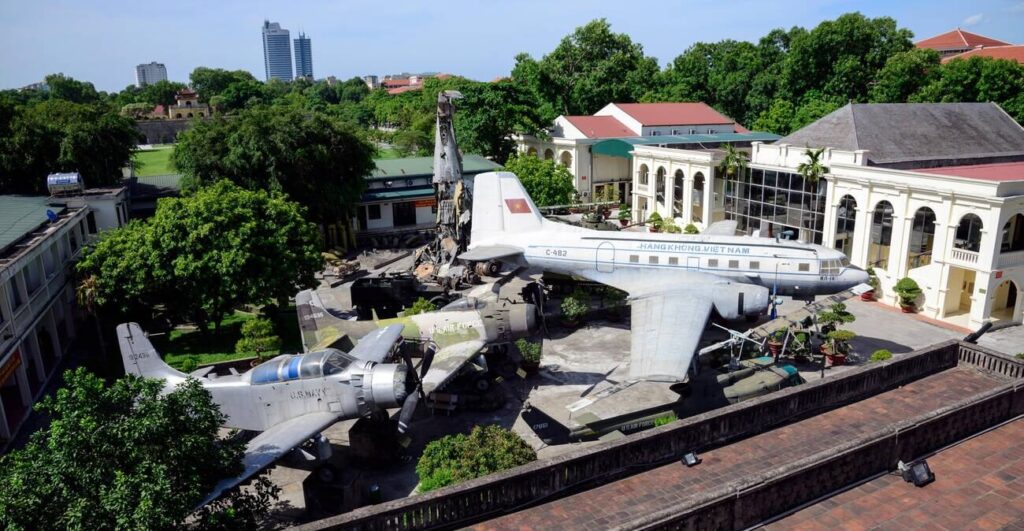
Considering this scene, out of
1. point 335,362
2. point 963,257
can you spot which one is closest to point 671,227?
point 963,257

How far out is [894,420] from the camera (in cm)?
1480

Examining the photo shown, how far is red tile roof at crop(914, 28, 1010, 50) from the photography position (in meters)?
118

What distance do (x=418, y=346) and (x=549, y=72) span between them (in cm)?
6943

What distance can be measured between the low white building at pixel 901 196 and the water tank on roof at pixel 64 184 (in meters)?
39.2

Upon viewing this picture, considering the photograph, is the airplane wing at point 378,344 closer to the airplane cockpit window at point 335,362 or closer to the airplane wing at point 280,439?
the airplane cockpit window at point 335,362

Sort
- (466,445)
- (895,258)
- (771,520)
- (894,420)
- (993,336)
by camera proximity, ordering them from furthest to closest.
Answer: (895,258) < (993,336) < (466,445) < (894,420) < (771,520)

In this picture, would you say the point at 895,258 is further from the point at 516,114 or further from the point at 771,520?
the point at 516,114

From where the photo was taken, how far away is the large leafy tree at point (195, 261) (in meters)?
28.3

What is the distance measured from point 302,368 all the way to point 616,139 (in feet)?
148

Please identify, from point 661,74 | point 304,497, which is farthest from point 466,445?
point 661,74

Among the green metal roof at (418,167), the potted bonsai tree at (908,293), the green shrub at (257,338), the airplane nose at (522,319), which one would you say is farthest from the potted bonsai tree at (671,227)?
the green shrub at (257,338)

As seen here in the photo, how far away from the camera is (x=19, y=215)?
108 feet

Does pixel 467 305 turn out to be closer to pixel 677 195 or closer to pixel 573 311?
pixel 573 311

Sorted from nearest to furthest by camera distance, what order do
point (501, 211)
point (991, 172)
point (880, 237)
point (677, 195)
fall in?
point (501, 211)
point (991, 172)
point (880, 237)
point (677, 195)
